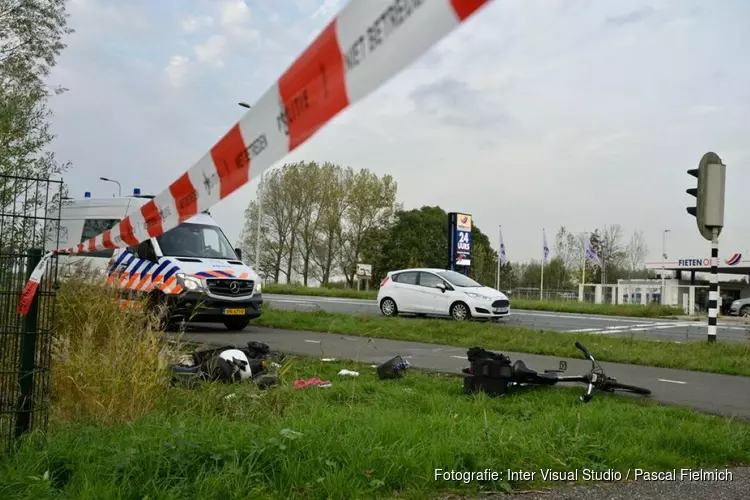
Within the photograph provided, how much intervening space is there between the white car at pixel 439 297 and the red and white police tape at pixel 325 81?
53.6ft

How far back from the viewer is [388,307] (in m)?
21.5

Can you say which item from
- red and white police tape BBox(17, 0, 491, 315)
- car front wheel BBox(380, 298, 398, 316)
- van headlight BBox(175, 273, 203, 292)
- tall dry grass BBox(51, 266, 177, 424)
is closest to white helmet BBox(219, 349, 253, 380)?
tall dry grass BBox(51, 266, 177, 424)

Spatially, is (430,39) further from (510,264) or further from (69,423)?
(510,264)

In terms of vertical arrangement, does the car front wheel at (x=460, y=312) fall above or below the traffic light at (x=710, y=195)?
below

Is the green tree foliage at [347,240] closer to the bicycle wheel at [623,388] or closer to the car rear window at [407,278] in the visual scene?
the car rear window at [407,278]

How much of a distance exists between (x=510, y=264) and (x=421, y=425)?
64.6 metres

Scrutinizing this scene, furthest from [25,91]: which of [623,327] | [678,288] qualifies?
[678,288]

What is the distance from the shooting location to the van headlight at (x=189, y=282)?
42.8 feet

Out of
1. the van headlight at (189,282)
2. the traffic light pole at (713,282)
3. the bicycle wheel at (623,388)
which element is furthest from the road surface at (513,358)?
the traffic light pole at (713,282)

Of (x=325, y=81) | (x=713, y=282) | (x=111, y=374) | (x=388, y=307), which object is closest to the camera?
(x=325, y=81)

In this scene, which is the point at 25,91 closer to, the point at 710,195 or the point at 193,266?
the point at 193,266

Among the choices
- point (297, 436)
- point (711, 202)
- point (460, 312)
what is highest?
point (711, 202)

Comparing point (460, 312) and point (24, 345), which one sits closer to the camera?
point (24, 345)

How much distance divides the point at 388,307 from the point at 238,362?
1476cm
